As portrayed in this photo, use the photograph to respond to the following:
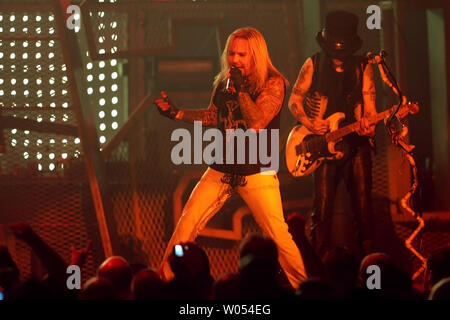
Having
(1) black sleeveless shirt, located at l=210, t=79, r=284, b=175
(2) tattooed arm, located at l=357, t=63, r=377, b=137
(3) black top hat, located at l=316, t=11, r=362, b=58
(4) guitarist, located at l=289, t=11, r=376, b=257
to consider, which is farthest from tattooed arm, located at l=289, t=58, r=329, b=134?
(1) black sleeveless shirt, located at l=210, t=79, r=284, b=175

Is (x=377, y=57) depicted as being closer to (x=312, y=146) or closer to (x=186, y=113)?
(x=312, y=146)

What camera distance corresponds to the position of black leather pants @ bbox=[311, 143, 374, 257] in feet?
24.9

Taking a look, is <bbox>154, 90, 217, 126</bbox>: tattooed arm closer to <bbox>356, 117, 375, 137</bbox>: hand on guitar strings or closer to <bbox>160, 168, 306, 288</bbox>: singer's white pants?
<bbox>160, 168, 306, 288</bbox>: singer's white pants

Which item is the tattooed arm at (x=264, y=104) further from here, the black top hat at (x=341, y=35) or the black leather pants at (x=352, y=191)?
the black leather pants at (x=352, y=191)

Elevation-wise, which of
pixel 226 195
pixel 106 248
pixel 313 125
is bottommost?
pixel 106 248

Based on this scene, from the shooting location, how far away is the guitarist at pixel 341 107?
24.9ft

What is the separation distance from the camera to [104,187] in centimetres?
842

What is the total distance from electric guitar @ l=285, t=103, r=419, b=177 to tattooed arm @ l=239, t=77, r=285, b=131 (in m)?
0.72

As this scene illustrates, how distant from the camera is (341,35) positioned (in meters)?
7.65

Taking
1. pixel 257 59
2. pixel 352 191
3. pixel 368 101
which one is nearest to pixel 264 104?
pixel 257 59

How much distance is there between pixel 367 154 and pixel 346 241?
1.08 meters

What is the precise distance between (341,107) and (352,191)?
0.76 m
